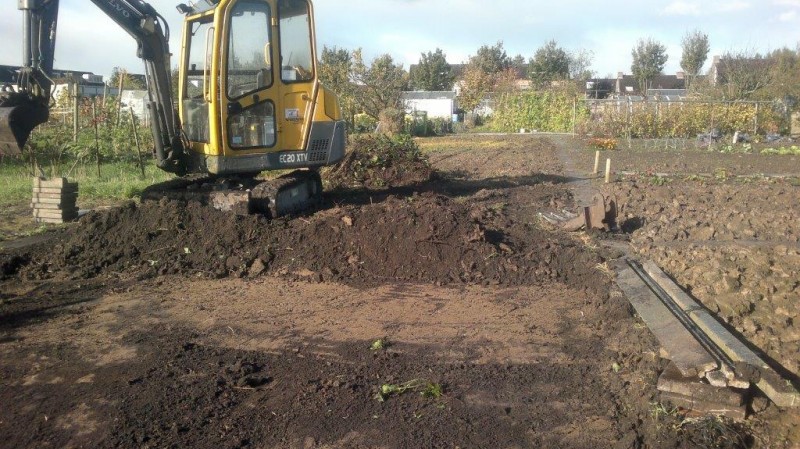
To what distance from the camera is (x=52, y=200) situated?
11.6 m

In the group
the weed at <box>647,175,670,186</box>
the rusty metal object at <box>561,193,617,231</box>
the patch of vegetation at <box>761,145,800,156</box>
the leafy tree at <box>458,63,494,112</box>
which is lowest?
the rusty metal object at <box>561,193,617,231</box>

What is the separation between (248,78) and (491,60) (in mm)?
62072

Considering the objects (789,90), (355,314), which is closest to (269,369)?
(355,314)

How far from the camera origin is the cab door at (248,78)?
938 centimetres

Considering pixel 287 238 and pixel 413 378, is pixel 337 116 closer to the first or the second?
pixel 287 238

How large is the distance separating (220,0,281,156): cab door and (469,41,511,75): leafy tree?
58587mm

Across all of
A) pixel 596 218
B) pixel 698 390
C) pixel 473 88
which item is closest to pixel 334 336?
pixel 698 390

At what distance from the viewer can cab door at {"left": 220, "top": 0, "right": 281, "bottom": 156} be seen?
9.38 metres

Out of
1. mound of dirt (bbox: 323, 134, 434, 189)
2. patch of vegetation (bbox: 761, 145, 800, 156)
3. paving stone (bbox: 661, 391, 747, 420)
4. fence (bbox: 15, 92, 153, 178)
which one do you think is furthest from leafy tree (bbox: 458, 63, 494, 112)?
paving stone (bbox: 661, 391, 747, 420)

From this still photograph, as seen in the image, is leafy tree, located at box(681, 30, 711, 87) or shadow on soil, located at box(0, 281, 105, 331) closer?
shadow on soil, located at box(0, 281, 105, 331)

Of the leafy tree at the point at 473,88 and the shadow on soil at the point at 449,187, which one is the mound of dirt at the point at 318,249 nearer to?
the shadow on soil at the point at 449,187

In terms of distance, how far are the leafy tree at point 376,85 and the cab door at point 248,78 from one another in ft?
93.0

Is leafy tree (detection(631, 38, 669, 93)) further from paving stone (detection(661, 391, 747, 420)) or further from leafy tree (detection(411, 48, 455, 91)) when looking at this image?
paving stone (detection(661, 391, 747, 420))

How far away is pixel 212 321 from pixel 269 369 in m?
1.51
